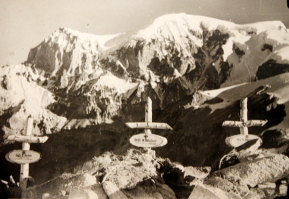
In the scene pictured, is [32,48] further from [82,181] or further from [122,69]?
[82,181]

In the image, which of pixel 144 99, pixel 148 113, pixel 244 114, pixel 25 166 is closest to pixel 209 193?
pixel 244 114

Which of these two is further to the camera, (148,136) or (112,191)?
(148,136)

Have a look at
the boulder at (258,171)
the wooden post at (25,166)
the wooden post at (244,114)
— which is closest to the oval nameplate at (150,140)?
the boulder at (258,171)

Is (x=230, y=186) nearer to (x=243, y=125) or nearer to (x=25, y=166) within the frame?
(x=243, y=125)

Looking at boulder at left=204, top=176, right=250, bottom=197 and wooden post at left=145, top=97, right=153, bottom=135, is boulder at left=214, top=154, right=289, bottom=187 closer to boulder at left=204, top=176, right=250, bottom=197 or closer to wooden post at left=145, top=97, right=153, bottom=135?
boulder at left=204, top=176, right=250, bottom=197

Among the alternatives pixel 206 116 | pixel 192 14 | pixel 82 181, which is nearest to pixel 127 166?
pixel 82 181

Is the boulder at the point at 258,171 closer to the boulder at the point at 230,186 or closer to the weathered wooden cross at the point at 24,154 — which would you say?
the boulder at the point at 230,186

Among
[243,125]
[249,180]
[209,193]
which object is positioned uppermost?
[243,125]
